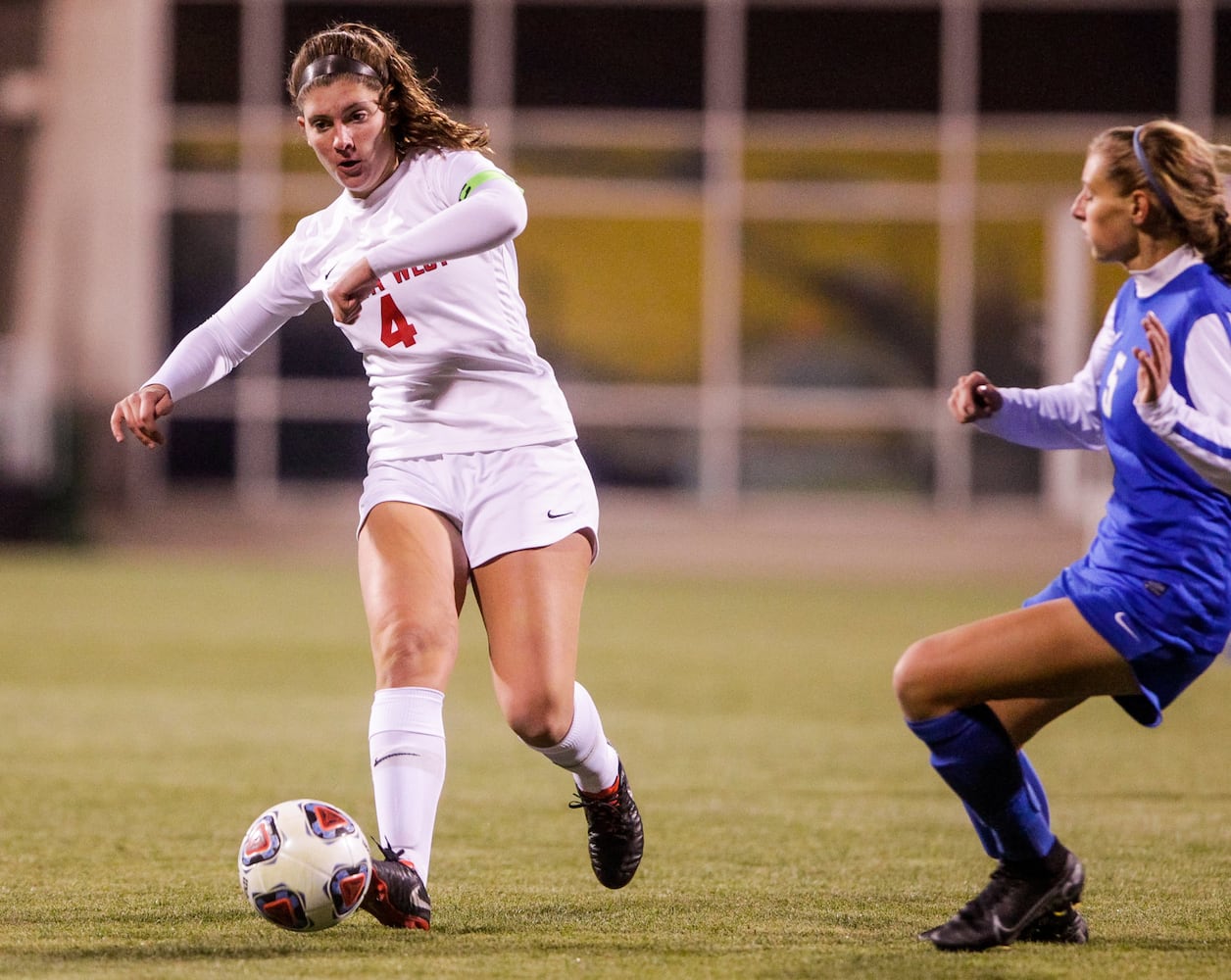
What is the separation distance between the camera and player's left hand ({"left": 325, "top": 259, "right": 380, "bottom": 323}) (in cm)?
469

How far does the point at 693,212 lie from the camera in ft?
79.8

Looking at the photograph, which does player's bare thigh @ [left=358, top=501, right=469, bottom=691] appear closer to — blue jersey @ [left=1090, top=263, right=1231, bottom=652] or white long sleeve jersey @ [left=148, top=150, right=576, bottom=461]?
white long sleeve jersey @ [left=148, top=150, right=576, bottom=461]

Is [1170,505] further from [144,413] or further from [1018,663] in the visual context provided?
[144,413]

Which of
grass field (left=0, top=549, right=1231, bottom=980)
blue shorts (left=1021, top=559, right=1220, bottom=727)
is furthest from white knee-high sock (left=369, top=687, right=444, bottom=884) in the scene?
blue shorts (left=1021, top=559, right=1220, bottom=727)

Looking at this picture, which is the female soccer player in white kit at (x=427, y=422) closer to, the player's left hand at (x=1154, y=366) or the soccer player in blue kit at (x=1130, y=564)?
the soccer player in blue kit at (x=1130, y=564)

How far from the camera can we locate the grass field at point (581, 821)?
4.64 m

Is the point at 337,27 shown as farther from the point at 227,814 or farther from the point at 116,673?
the point at 116,673

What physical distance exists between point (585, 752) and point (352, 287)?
55.1 inches

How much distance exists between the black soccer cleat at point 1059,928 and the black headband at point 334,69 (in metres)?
2.68

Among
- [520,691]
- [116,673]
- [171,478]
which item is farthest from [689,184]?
[520,691]

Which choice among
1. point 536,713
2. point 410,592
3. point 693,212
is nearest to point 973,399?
point 536,713

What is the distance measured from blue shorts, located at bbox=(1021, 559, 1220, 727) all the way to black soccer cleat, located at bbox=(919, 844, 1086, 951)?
0.55 meters

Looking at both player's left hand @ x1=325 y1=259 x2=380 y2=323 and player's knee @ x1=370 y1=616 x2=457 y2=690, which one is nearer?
player's left hand @ x1=325 y1=259 x2=380 y2=323

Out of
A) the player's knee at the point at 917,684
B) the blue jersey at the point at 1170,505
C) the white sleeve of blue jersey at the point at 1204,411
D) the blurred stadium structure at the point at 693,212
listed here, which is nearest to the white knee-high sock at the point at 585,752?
the player's knee at the point at 917,684
